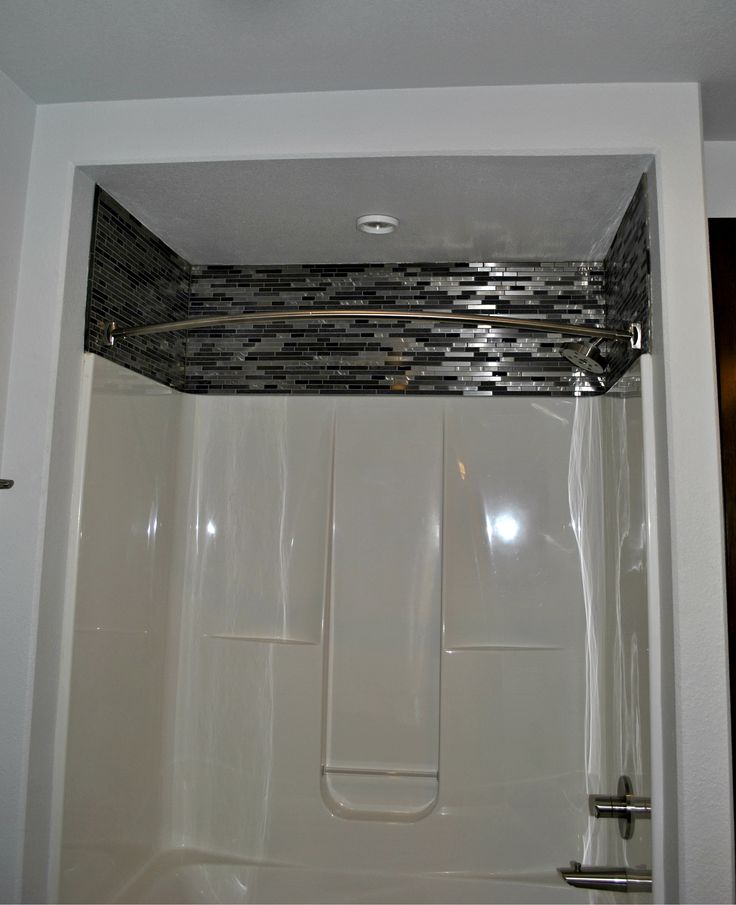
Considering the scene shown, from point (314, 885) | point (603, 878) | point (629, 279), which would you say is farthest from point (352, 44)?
point (314, 885)

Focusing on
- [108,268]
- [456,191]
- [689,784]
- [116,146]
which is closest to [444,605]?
[689,784]

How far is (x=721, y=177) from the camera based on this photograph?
2209 millimetres

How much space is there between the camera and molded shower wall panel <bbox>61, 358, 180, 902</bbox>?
198 cm

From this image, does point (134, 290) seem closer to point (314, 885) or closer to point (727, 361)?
point (727, 361)

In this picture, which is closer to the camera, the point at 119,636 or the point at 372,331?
the point at 119,636

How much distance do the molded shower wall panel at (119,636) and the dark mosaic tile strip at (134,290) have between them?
7 centimetres

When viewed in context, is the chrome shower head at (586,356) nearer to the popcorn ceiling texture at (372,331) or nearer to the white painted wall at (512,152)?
the popcorn ceiling texture at (372,331)

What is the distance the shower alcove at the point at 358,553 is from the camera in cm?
221

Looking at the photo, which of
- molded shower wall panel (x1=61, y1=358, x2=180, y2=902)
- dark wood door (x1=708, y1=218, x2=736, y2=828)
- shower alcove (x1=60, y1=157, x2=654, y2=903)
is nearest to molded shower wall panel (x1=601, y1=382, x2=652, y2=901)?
shower alcove (x1=60, y1=157, x2=654, y2=903)

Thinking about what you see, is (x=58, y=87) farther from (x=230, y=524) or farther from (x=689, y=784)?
(x=689, y=784)

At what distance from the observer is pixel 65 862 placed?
1885mm

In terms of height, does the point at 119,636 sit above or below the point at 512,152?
below

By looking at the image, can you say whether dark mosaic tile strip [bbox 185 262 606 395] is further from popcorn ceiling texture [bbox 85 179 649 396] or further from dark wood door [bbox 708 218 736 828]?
dark wood door [bbox 708 218 736 828]

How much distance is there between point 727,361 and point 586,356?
37cm
